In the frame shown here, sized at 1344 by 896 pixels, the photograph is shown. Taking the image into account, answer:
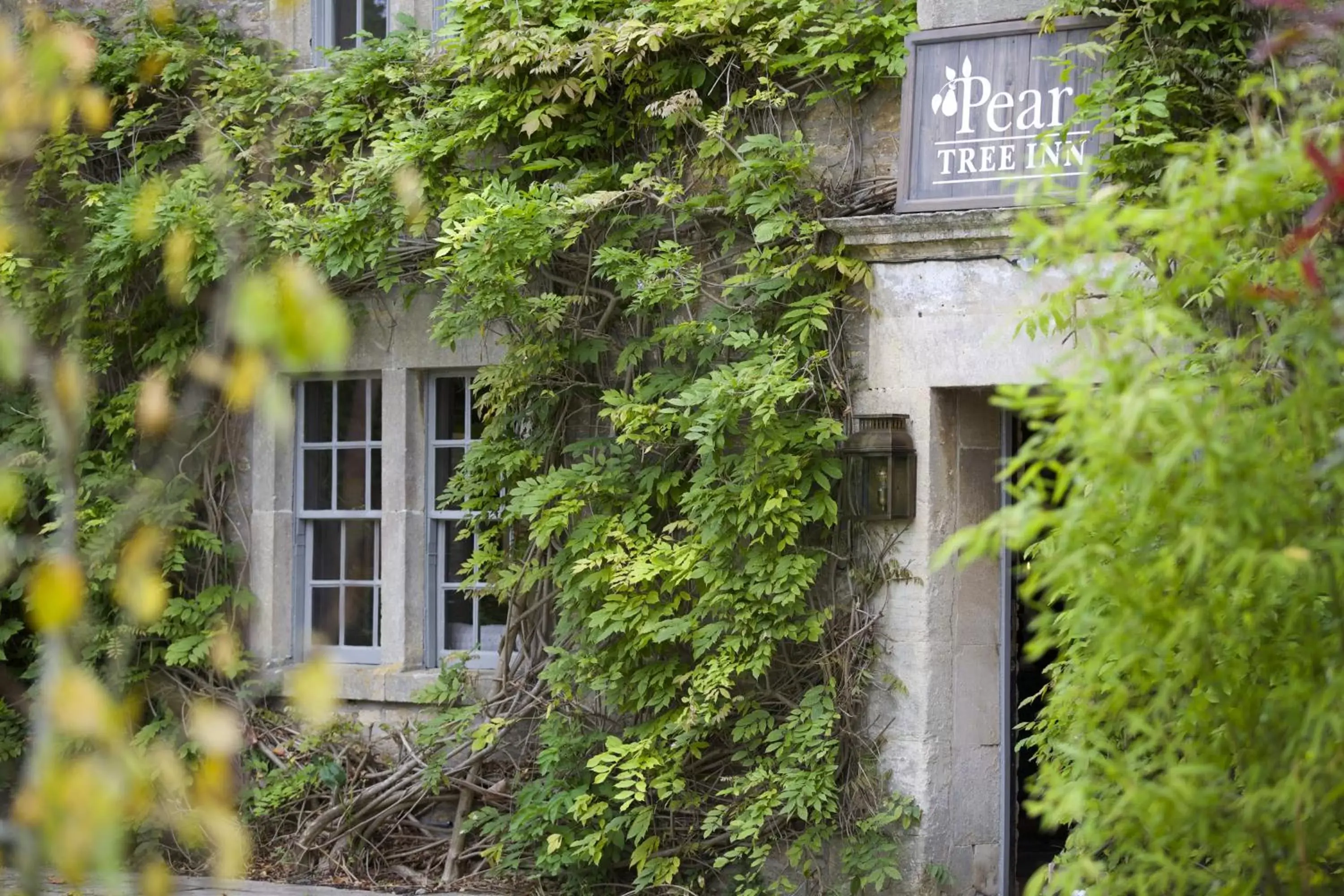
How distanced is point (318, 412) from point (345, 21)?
2.17m

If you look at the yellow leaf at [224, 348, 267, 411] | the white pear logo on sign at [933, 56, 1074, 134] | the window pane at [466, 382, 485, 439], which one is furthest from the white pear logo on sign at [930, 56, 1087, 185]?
the yellow leaf at [224, 348, 267, 411]

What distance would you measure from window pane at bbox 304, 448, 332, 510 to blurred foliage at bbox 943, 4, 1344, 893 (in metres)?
5.70

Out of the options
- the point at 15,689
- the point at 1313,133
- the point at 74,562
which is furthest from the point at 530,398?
the point at 74,562

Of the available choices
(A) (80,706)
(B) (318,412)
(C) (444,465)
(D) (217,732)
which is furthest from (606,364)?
(A) (80,706)

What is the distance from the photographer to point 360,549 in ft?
27.9

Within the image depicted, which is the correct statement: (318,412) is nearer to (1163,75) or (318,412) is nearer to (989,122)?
(989,122)

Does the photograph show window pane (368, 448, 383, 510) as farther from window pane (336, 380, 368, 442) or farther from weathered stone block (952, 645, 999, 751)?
weathered stone block (952, 645, 999, 751)

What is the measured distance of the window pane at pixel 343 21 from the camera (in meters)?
8.73

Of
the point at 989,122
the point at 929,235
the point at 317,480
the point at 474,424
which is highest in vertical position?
the point at 989,122

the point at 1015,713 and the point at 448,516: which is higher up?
the point at 448,516

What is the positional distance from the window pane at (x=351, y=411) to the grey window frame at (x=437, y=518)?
1.41 feet

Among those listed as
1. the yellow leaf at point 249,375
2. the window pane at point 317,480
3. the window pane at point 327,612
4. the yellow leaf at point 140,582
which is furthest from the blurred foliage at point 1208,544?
the window pane at point 317,480

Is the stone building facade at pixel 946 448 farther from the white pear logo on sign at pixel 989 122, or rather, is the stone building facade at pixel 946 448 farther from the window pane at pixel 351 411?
the window pane at pixel 351 411

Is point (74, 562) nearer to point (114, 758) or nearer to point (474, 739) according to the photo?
point (114, 758)
